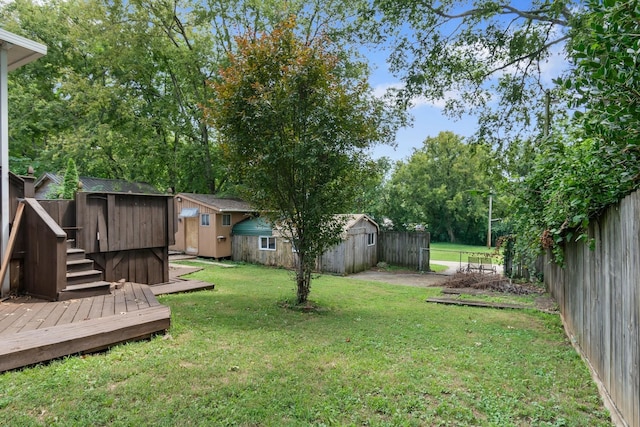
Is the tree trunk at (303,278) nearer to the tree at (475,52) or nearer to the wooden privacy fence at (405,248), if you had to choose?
the tree at (475,52)

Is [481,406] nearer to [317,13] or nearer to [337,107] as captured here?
[337,107]

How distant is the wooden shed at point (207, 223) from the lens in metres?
16.9

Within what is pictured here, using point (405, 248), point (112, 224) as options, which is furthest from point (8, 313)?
A: point (405, 248)

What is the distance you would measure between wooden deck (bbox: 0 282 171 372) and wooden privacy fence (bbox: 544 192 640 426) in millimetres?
4462

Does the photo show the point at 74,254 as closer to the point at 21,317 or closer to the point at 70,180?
the point at 21,317

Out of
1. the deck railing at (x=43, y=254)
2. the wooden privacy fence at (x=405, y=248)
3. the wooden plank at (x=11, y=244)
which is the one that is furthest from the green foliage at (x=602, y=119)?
the wooden privacy fence at (x=405, y=248)

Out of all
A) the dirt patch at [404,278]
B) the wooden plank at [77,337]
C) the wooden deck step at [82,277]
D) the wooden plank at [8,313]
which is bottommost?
the dirt patch at [404,278]

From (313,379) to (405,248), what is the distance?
14262 mm

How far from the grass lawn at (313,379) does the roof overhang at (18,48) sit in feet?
14.5

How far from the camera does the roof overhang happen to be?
486cm

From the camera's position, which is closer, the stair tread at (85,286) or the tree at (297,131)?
the stair tread at (85,286)

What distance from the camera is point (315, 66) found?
622 centimetres

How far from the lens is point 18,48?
5043 mm

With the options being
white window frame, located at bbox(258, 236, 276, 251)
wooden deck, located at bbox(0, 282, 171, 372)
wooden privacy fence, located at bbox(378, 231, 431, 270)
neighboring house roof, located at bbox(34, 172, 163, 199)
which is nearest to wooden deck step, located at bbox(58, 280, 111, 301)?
wooden deck, located at bbox(0, 282, 171, 372)
